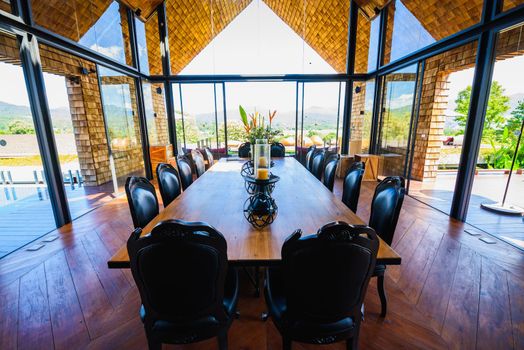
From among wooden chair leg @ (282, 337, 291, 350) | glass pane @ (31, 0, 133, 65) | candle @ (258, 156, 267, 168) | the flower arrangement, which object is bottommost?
wooden chair leg @ (282, 337, 291, 350)

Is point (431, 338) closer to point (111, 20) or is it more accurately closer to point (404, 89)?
point (404, 89)

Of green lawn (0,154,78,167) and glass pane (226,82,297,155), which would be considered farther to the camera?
glass pane (226,82,297,155)

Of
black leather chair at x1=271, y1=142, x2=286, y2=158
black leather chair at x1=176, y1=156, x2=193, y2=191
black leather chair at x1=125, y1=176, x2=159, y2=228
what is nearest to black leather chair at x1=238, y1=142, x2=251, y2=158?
black leather chair at x1=271, y1=142, x2=286, y2=158

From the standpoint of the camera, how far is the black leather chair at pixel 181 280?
0.87 meters

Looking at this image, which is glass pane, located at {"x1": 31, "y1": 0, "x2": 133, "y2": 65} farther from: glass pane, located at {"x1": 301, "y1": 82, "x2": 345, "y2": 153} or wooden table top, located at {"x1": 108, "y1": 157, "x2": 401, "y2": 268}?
glass pane, located at {"x1": 301, "y1": 82, "x2": 345, "y2": 153}

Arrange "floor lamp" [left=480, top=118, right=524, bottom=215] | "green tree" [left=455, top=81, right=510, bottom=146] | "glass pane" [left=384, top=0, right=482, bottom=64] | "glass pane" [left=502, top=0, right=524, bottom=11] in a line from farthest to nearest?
"green tree" [left=455, top=81, right=510, bottom=146] → "floor lamp" [left=480, top=118, right=524, bottom=215] → "glass pane" [left=384, top=0, right=482, bottom=64] → "glass pane" [left=502, top=0, right=524, bottom=11]

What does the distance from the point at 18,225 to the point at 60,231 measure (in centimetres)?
74

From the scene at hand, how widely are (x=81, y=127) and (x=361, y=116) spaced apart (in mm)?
6542

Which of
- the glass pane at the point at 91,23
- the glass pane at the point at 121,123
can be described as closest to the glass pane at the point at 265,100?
the glass pane at the point at 121,123

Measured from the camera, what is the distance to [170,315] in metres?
1.03

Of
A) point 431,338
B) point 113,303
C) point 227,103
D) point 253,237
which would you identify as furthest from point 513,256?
point 227,103

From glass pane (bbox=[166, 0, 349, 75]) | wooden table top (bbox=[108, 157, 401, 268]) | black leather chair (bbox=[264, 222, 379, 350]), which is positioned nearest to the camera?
black leather chair (bbox=[264, 222, 379, 350])

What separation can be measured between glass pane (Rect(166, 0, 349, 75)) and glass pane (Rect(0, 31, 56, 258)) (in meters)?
3.29

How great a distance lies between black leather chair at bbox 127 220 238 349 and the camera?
0.87 m
